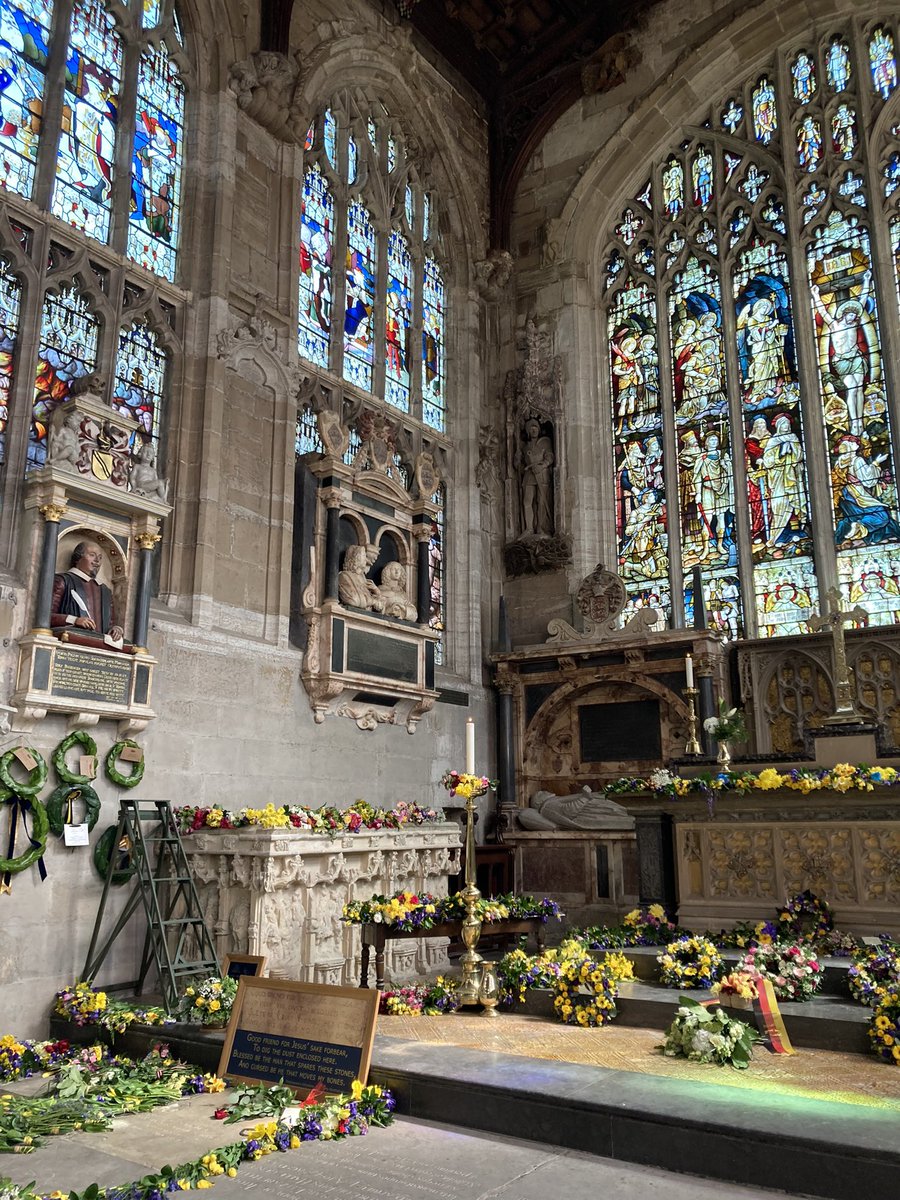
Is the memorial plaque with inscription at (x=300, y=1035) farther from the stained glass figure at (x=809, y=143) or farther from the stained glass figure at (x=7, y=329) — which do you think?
the stained glass figure at (x=809, y=143)

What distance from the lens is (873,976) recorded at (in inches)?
235

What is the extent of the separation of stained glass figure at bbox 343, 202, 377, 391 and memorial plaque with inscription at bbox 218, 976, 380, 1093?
951cm

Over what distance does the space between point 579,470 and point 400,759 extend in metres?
5.67

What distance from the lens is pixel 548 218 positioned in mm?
16766

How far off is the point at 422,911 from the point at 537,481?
9406 millimetres

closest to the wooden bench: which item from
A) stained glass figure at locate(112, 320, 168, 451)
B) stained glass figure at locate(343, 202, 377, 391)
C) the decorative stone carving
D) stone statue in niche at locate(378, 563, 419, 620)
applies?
stone statue in niche at locate(378, 563, 419, 620)

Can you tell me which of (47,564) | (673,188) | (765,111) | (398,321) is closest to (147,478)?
(47,564)

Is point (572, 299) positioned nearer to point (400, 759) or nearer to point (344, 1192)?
point (400, 759)

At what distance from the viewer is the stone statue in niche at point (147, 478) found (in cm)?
902

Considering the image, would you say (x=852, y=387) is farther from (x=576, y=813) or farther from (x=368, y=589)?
(x=368, y=589)

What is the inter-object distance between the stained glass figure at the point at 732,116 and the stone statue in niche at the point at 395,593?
9479mm

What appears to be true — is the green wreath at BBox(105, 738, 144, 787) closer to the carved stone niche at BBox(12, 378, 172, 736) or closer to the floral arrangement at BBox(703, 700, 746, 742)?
the carved stone niche at BBox(12, 378, 172, 736)

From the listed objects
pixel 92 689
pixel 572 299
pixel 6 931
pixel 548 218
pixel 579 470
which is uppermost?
pixel 548 218

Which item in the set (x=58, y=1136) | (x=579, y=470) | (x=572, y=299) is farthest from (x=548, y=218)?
(x=58, y=1136)
